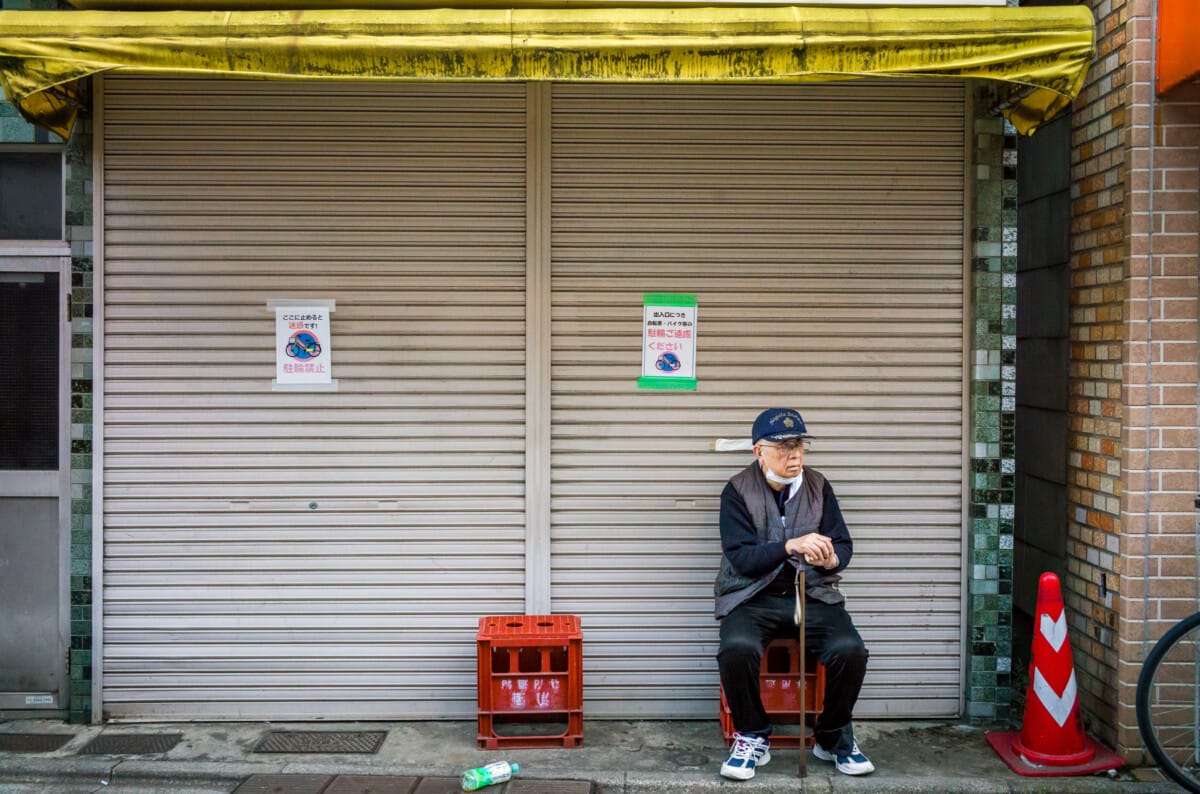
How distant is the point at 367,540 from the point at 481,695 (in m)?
1.08

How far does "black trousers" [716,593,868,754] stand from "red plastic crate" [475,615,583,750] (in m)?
0.77

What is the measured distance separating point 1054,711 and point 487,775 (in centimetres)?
272

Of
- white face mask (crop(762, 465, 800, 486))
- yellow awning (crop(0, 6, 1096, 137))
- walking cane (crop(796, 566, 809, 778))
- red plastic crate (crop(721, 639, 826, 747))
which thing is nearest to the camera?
yellow awning (crop(0, 6, 1096, 137))

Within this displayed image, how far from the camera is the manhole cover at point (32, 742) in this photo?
5.64 meters

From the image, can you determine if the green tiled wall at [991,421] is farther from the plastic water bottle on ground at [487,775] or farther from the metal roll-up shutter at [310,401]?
the plastic water bottle on ground at [487,775]

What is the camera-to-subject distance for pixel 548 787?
17.1ft

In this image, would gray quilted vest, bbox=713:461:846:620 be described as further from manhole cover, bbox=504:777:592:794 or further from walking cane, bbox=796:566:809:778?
manhole cover, bbox=504:777:592:794

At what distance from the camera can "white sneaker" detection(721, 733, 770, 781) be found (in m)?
5.23

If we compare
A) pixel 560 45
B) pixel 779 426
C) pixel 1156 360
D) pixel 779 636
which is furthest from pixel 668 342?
pixel 1156 360

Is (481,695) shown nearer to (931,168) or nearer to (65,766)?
(65,766)

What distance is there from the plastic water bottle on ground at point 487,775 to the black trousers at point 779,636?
1101 mm

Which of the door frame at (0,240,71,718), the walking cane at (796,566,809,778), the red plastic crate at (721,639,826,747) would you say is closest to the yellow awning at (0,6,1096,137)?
the door frame at (0,240,71,718)

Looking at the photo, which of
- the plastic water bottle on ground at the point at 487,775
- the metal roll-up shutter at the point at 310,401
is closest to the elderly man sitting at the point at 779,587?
the plastic water bottle on ground at the point at 487,775

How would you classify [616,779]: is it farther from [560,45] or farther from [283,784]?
[560,45]
